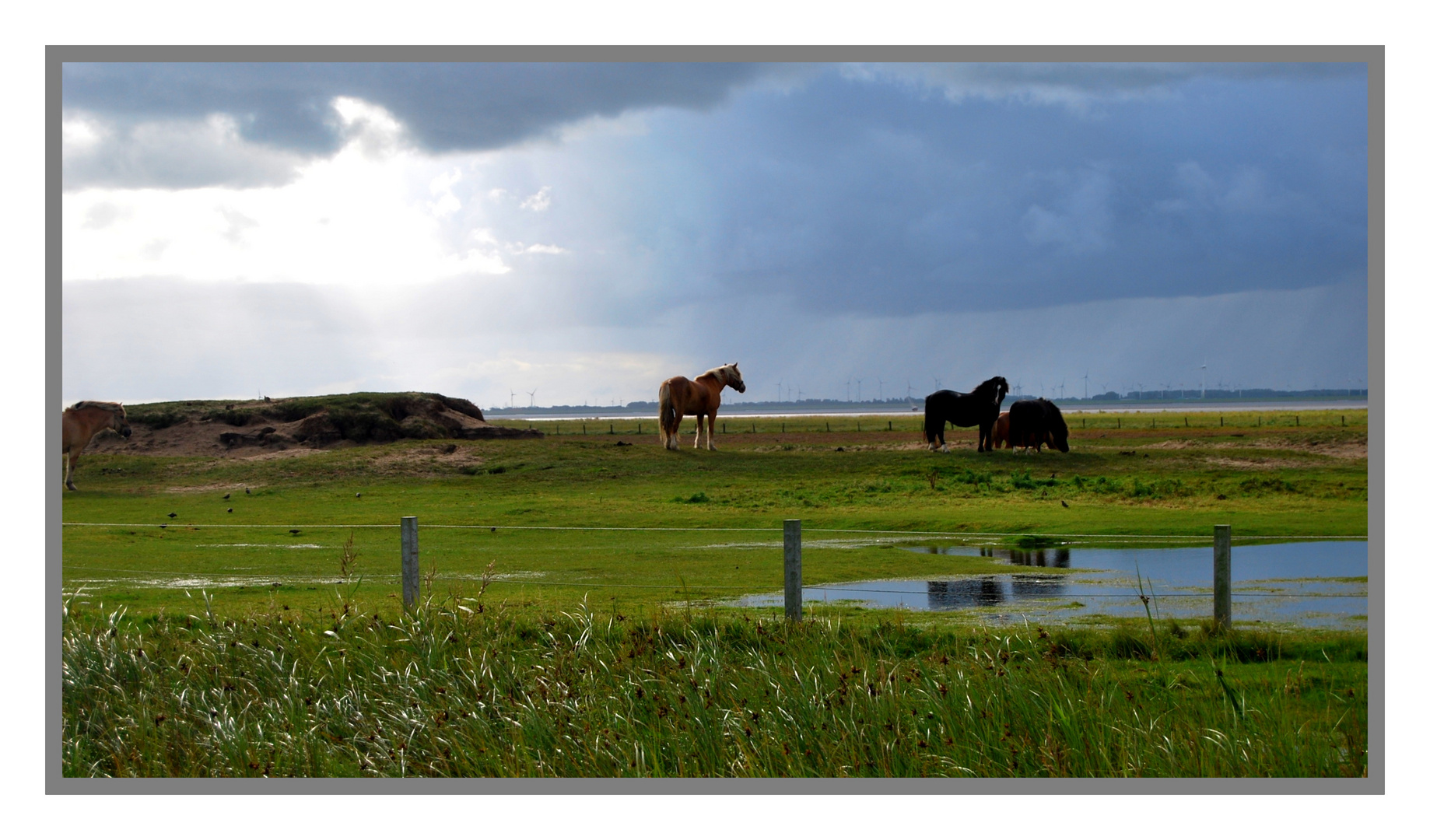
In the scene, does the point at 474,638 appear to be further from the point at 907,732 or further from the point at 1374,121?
the point at 1374,121

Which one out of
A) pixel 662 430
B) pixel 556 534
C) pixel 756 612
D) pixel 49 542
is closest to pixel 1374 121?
pixel 756 612

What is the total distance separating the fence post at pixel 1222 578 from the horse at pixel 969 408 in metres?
26.4

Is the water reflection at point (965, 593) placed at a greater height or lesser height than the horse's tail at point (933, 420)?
lesser

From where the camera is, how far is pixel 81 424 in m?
29.9

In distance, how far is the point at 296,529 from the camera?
68.4 ft

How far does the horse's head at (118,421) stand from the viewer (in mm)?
31656

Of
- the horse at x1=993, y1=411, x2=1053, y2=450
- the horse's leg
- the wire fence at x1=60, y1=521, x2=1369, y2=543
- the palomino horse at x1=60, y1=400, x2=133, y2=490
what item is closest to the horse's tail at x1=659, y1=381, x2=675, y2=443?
the horse at x1=993, y1=411, x2=1053, y2=450

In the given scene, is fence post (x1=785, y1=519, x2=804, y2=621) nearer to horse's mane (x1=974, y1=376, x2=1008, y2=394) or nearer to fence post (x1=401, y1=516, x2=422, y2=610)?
fence post (x1=401, y1=516, x2=422, y2=610)

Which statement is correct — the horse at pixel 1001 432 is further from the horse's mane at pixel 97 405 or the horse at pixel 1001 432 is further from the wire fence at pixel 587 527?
the horse's mane at pixel 97 405

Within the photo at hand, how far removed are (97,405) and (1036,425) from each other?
28.7 m

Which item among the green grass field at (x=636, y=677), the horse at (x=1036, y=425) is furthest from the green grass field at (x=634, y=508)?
the horse at (x=1036, y=425)

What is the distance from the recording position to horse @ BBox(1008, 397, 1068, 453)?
35.8 m

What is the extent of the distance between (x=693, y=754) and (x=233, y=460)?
3311cm

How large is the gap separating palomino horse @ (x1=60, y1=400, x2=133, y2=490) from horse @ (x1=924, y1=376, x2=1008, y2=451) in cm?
2519
